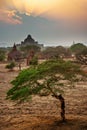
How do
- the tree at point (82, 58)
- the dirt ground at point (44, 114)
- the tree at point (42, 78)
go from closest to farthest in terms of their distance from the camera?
the tree at point (42, 78) → the dirt ground at point (44, 114) → the tree at point (82, 58)

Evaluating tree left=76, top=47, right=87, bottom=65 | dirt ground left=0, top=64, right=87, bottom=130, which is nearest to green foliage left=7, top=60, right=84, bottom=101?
dirt ground left=0, top=64, right=87, bottom=130

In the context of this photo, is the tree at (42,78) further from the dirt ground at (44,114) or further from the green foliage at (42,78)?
the dirt ground at (44,114)

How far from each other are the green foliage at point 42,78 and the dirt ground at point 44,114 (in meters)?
1.91

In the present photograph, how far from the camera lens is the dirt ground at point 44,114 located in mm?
16703

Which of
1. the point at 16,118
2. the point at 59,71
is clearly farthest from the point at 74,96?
the point at 59,71

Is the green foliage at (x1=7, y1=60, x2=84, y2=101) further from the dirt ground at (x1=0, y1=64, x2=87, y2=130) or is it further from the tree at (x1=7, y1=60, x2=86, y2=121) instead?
the dirt ground at (x1=0, y1=64, x2=87, y2=130)

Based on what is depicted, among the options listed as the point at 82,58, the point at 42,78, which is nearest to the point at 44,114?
the point at 42,78

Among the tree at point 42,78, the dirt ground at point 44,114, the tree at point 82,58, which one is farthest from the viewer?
the tree at point 82,58

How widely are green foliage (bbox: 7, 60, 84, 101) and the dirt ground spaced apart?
6.27ft

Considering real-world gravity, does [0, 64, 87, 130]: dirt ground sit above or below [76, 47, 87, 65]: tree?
below

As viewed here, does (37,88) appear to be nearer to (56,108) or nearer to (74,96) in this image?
(56,108)

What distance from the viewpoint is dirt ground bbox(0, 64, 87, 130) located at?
1670 cm

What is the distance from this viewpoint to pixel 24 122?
18016mm

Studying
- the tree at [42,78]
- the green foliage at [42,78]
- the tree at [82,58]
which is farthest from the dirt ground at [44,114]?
the tree at [82,58]
